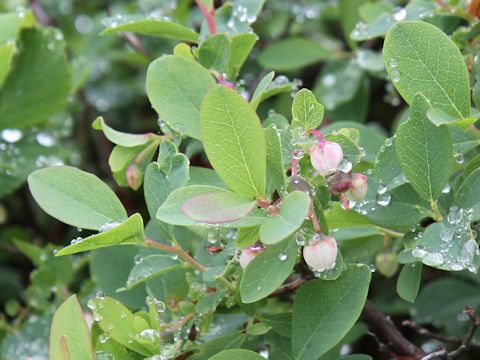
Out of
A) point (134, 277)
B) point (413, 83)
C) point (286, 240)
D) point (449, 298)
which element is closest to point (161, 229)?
point (134, 277)

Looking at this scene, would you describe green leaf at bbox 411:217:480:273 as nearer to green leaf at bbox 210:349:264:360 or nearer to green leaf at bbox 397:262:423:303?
green leaf at bbox 397:262:423:303

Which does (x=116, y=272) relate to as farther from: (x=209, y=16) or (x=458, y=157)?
(x=458, y=157)

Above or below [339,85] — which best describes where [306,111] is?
above

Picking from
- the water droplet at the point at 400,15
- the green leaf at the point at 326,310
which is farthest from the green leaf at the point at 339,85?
the green leaf at the point at 326,310

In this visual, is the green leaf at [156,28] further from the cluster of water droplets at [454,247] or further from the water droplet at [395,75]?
the cluster of water droplets at [454,247]

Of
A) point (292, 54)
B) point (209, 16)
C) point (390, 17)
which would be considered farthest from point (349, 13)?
point (209, 16)

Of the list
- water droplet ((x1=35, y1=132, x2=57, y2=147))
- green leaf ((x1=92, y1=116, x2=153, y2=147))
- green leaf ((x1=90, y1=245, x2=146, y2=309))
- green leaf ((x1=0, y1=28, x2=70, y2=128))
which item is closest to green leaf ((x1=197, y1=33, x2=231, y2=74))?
green leaf ((x1=92, y1=116, x2=153, y2=147))
